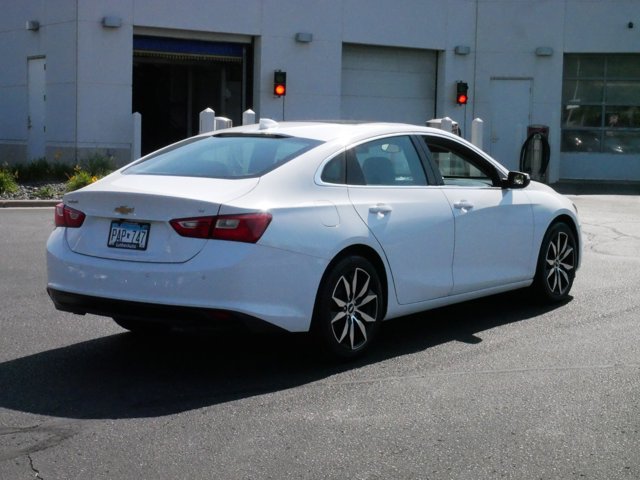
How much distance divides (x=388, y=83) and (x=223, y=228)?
22363mm

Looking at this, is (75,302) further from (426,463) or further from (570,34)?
(570,34)

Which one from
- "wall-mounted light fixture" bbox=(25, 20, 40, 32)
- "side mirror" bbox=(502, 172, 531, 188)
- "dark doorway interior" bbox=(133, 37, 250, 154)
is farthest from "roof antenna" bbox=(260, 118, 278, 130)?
"wall-mounted light fixture" bbox=(25, 20, 40, 32)

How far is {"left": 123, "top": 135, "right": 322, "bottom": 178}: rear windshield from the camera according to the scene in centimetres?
719

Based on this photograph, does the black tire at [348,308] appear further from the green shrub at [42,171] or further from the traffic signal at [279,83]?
the traffic signal at [279,83]

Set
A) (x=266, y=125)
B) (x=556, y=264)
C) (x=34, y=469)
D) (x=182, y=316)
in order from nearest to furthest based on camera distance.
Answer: (x=34, y=469) < (x=182, y=316) < (x=266, y=125) < (x=556, y=264)

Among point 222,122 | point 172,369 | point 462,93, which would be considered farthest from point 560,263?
point 462,93

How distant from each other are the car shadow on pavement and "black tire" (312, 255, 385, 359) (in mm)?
136

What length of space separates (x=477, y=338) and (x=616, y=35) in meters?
22.6

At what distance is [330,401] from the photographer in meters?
6.32

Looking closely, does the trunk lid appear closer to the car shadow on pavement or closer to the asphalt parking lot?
the car shadow on pavement

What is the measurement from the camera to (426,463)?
5246 mm

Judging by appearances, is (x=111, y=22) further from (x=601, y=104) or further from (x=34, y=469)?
(x=34, y=469)

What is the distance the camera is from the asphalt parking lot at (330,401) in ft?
17.2

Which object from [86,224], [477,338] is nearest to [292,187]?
[86,224]
